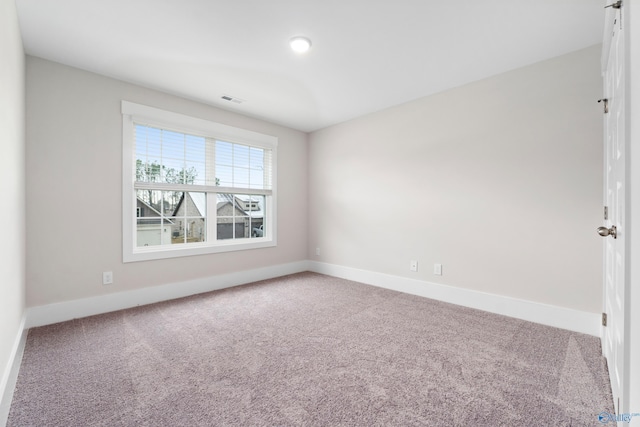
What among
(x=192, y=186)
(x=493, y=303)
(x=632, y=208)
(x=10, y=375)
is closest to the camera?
(x=632, y=208)

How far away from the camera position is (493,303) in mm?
2850

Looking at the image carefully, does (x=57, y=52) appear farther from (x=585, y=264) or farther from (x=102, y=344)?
(x=585, y=264)

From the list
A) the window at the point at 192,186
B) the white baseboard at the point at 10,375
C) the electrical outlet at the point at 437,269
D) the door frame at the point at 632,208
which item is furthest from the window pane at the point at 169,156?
the door frame at the point at 632,208

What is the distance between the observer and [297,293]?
11.6 ft

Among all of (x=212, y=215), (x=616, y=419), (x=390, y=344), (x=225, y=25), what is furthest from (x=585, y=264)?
(x=212, y=215)

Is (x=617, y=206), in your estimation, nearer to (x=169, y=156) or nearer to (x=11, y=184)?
(x=11, y=184)

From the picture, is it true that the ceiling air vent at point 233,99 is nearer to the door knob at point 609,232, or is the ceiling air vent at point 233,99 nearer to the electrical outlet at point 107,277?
the electrical outlet at point 107,277

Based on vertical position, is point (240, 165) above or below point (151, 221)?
above

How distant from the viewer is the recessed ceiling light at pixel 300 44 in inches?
88.9

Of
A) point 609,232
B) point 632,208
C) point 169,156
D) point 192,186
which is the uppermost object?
point 169,156

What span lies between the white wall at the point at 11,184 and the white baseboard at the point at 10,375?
11 mm

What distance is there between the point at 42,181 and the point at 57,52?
1.14 meters

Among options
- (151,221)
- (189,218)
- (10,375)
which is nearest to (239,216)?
(189,218)

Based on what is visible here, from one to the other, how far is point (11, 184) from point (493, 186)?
3.96 m
